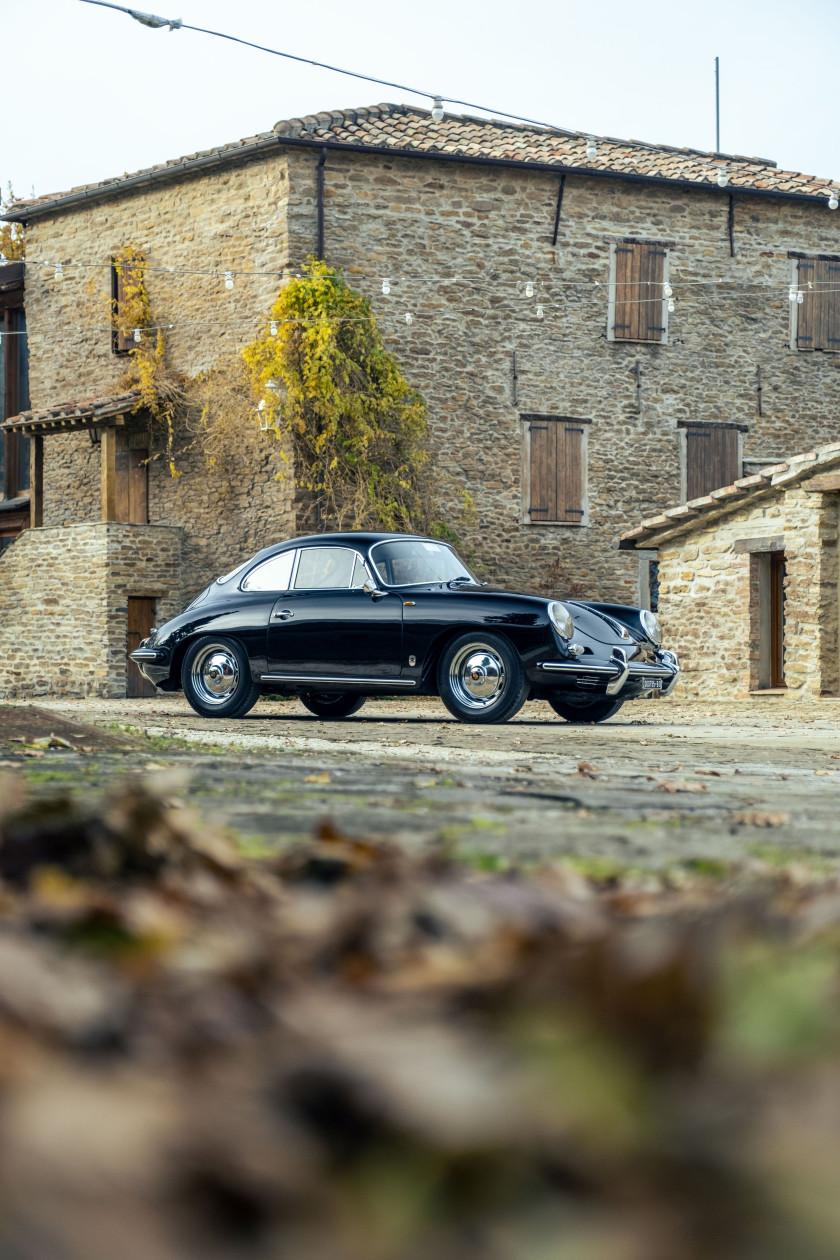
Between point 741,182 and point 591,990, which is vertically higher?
point 741,182

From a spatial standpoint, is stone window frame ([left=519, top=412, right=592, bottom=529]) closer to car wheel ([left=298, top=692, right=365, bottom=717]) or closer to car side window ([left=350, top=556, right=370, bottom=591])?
car wheel ([left=298, top=692, right=365, bottom=717])

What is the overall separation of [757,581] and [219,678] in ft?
30.3

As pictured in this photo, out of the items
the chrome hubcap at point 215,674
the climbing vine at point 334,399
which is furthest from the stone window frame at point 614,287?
the chrome hubcap at point 215,674

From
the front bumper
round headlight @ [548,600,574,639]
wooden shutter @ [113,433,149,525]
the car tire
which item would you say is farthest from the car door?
wooden shutter @ [113,433,149,525]

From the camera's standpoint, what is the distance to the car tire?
1199cm

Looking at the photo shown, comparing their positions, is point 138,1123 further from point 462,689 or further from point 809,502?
point 809,502

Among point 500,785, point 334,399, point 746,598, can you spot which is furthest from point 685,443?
point 500,785

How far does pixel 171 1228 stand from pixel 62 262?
88.5 feet

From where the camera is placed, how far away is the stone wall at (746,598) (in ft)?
62.1

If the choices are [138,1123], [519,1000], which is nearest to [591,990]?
[519,1000]

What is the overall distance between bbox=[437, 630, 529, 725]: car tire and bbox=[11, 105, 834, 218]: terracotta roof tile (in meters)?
12.7

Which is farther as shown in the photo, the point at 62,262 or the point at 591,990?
the point at 62,262

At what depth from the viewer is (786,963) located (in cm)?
129

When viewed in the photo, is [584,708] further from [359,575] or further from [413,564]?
[359,575]
